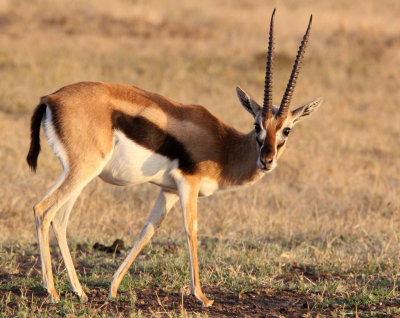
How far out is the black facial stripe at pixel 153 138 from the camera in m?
5.50

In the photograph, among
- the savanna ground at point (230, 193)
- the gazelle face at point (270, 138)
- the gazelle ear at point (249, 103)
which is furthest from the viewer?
the gazelle ear at point (249, 103)

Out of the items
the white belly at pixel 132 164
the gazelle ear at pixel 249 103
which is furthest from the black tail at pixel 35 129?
the gazelle ear at pixel 249 103

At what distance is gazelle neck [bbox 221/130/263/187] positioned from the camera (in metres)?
6.05

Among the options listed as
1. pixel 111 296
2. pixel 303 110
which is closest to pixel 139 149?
pixel 111 296

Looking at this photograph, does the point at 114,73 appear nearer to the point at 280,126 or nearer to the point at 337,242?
the point at 337,242

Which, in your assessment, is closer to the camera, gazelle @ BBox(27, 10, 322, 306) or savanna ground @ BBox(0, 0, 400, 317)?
gazelle @ BBox(27, 10, 322, 306)

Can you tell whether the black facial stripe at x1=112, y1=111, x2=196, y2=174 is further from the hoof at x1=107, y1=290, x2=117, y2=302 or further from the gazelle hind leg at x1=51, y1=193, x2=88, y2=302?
the hoof at x1=107, y1=290, x2=117, y2=302

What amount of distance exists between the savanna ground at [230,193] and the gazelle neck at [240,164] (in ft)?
2.90

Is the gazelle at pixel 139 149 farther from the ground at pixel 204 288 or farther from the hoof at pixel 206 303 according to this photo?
the ground at pixel 204 288

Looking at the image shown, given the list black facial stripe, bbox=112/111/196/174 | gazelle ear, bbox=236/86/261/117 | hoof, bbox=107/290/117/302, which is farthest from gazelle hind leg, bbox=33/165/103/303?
gazelle ear, bbox=236/86/261/117

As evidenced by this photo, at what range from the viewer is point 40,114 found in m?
5.53

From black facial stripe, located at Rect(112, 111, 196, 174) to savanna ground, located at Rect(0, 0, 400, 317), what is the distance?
3.63 feet

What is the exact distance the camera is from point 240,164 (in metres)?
6.09

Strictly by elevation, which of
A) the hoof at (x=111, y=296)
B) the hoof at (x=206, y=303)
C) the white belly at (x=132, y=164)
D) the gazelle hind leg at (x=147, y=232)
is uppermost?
the white belly at (x=132, y=164)
